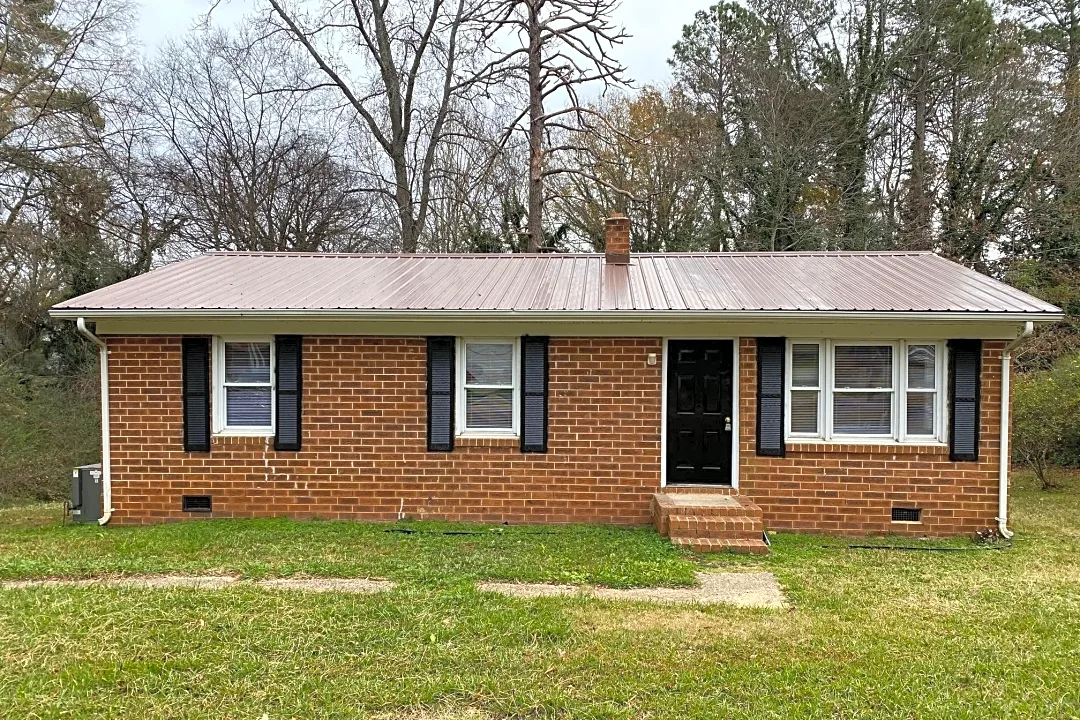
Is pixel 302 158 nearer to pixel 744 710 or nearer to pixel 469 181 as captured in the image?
pixel 469 181

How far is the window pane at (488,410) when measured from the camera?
7750 mm

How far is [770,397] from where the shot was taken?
740 centimetres

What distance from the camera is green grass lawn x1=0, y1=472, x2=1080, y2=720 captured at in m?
3.44

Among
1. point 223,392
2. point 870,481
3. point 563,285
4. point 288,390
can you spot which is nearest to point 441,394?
point 288,390

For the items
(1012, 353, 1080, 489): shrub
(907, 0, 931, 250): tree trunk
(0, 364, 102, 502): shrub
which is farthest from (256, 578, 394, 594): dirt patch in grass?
(907, 0, 931, 250): tree trunk

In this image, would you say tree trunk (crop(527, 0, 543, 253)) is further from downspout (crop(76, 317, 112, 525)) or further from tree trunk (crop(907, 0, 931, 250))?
downspout (crop(76, 317, 112, 525))

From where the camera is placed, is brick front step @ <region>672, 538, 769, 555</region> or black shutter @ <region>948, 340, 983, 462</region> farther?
black shutter @ <region>948, 340, 983, 462</region>

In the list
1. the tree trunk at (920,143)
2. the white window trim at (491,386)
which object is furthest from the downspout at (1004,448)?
the tree trunk at (920,143)

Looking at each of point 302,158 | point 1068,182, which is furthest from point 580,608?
point 302,158

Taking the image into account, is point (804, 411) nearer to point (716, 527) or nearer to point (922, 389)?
point (922, 389)

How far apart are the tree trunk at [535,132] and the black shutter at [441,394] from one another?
917 cm

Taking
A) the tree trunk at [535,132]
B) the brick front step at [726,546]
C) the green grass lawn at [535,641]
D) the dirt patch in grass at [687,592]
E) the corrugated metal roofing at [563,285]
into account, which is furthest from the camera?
the tree trunk at [535,132]

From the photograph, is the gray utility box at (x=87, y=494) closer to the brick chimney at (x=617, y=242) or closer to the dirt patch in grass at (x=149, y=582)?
the dirt patch in grass at (x=149, y=582)

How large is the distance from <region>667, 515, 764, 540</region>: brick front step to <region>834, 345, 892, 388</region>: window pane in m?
2.11
